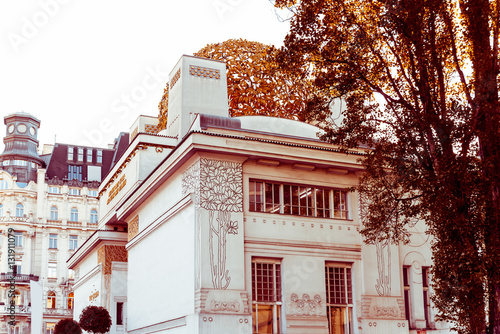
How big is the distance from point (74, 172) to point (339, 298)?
5298 centimetres

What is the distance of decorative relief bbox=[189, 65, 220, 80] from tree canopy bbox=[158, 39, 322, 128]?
1.56 feet

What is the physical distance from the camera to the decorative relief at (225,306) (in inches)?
701

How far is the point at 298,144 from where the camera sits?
66.6ft

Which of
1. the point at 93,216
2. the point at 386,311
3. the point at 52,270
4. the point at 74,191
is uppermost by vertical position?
the point at 74,191

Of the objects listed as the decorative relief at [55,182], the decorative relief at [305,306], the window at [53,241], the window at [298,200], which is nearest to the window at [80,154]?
the decorative relief at [55,182]

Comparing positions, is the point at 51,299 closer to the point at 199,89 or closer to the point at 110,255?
the point at 110,255

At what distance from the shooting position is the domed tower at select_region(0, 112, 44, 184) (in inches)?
2534

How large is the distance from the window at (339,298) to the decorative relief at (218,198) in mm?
3528

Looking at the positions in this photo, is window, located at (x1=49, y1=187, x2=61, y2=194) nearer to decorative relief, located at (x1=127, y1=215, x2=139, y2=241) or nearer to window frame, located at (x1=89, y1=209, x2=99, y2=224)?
window frame, located at (x1=89, y1=209, x2=99, y2=224)

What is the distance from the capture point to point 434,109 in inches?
600

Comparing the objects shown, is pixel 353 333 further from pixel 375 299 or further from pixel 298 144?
pixel 298 144

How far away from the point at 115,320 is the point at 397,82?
17.3 meters

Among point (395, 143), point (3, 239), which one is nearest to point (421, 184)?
point (395, 143)

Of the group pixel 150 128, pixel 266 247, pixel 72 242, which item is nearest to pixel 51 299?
pixel 72 242
